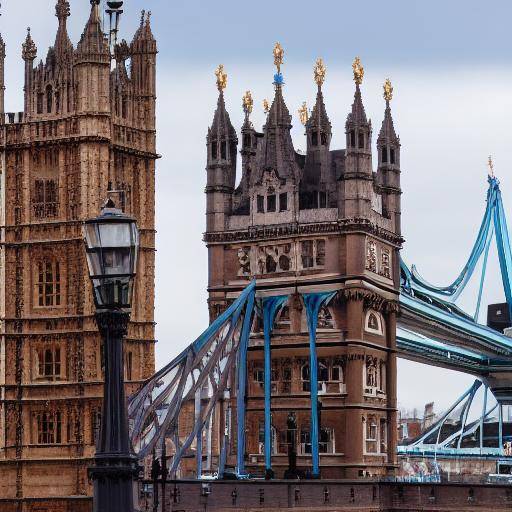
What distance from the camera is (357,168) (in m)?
60.4

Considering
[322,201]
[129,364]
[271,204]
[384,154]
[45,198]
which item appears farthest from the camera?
[45,198]

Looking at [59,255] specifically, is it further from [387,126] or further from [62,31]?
[387,126]

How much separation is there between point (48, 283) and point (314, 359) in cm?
1574

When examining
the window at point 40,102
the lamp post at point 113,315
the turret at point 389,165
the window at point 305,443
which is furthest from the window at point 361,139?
the lamp post at point 113,315

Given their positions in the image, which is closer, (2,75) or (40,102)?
(40,102)

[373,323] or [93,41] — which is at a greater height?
[93,41]

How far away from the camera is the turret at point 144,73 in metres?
73.9

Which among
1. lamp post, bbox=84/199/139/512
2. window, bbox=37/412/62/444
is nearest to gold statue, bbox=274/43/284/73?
window, bbox=37/412/62/444

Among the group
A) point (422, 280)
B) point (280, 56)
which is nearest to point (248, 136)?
point (280, 56)

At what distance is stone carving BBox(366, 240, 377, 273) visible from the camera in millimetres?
60656

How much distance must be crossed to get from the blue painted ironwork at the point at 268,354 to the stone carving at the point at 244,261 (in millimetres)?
1417

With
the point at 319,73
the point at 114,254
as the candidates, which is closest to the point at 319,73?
the point at 319,73

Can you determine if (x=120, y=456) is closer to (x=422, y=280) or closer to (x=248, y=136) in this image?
(x=248, y=136)

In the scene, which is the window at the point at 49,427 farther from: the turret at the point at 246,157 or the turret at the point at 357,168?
the turret at the point at 357,168
